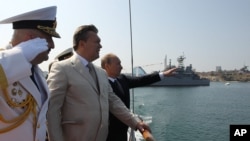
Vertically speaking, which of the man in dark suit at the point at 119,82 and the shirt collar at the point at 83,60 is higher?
the shirt collar at the point at 83,60

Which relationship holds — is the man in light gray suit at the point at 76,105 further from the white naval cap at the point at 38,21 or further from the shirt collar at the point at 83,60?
the white naval cap at the point at 38,21

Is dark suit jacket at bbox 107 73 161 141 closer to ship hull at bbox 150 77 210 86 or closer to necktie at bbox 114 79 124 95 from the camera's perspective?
necktie at bbox 114 79 124 95

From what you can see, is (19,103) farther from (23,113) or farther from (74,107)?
(74,107)

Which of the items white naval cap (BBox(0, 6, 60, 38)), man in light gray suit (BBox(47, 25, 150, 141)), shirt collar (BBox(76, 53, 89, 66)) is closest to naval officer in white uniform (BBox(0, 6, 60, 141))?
white naval cap (BBox(0, 6, 60, 38))

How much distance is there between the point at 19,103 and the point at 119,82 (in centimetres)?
191

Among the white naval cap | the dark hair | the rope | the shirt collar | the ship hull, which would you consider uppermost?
the white naval cap

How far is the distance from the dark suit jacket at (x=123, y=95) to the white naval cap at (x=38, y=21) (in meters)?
1.42

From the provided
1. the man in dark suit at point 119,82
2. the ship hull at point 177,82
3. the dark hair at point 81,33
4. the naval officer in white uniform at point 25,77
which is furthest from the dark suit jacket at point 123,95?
the ship hull at point 177,82

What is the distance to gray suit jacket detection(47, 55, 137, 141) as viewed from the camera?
202cm

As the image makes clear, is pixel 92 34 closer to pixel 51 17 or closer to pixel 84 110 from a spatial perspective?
pixel 84 110

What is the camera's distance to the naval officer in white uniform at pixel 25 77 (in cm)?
123

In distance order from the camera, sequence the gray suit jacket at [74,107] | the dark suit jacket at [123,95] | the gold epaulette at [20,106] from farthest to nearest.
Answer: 1. the dark suit jacket at [123,95]
2. the gray suit jacket at [74,107]
3. the gold epaulette at [20,106]

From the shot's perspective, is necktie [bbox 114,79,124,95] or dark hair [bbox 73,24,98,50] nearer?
dark hair [bbox 73,24,98,50]

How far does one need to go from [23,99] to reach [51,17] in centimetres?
44
